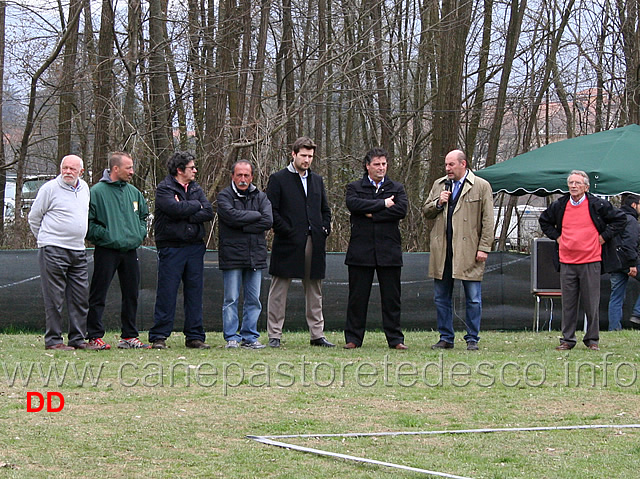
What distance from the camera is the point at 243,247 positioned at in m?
8.79

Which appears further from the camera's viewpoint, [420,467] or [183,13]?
[183,13]

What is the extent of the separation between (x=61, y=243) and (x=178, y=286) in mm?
1143

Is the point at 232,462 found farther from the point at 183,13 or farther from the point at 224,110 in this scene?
the point at 183,13

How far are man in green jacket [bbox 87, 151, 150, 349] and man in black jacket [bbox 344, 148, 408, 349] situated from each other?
204cm

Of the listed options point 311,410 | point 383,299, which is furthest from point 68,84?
point 311,410

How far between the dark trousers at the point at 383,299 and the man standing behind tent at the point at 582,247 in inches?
67.9

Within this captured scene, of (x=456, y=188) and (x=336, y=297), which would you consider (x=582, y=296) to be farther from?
(x=336, y=297)

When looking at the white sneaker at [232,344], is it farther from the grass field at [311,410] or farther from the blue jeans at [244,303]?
the grass field at [311,410]

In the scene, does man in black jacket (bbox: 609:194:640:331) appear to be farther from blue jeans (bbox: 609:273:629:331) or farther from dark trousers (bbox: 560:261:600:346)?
dark trousers (bbox: 560:261:600:346)

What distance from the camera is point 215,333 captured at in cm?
1133

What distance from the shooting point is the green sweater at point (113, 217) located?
28.4 feet

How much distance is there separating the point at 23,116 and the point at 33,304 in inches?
508

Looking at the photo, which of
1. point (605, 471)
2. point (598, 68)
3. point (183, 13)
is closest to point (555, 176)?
point (605, 471)

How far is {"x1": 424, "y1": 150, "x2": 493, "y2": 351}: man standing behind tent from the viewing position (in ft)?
29.0
